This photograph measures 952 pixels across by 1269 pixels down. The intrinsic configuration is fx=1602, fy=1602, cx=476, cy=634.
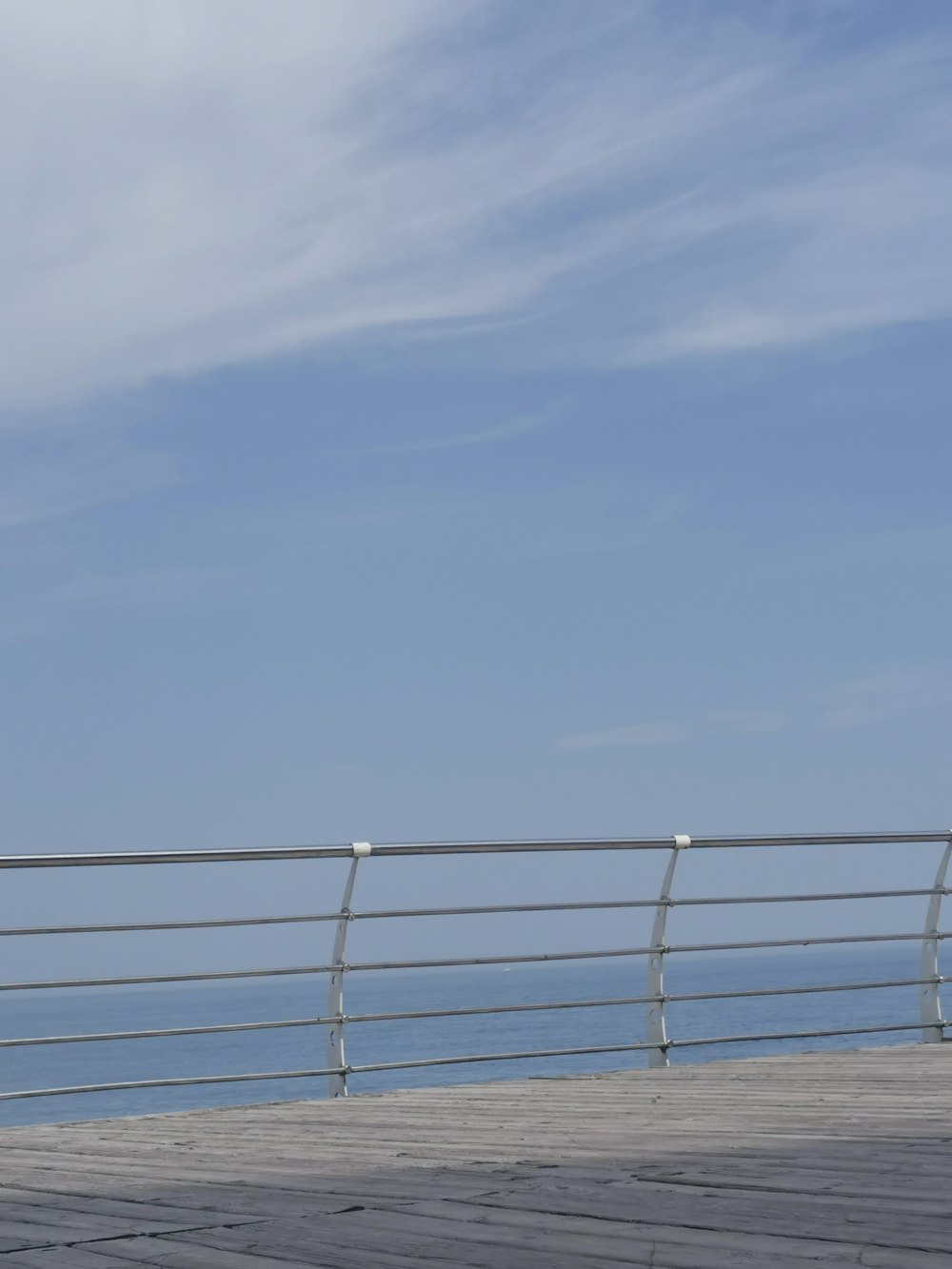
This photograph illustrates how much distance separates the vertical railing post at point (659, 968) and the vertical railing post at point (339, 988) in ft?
4.42

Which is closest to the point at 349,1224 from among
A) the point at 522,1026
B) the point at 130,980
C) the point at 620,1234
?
the point at 620,1234

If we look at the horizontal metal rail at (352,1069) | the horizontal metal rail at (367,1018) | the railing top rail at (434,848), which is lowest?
the horizontal metal rail at (352,1069)

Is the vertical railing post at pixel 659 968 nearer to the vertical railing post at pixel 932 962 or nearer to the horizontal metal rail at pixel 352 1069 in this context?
the horizontal metal rail at pixel 352 1069

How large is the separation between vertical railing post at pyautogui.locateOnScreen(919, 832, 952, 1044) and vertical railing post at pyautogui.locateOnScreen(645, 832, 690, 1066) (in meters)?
1.28

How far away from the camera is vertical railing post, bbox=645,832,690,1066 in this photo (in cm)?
689

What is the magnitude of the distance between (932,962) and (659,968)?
1.42 metres

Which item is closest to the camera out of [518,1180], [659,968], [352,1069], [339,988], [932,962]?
[518,1180]

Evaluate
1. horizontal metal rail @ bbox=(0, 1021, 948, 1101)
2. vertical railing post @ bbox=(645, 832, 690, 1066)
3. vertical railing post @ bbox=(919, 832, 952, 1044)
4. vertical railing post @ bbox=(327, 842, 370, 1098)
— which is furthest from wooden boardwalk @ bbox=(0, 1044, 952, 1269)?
vertical railing post @ bbox=(919, 832, 952, 1044)

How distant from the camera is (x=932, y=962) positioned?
24.3 feet

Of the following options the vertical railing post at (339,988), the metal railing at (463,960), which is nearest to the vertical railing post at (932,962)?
the metal railing at (463,960)

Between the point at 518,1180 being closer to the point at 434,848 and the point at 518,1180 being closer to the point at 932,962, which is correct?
the point at 434,848

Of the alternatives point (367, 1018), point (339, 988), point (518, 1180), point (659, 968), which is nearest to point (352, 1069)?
point (367, 1018)

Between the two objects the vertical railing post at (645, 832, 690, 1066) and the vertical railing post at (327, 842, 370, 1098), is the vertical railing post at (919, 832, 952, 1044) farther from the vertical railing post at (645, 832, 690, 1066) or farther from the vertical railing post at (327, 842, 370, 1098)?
the vertical railing post at (327, 842, 370, 1098)

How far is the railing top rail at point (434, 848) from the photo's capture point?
592 centimetres
